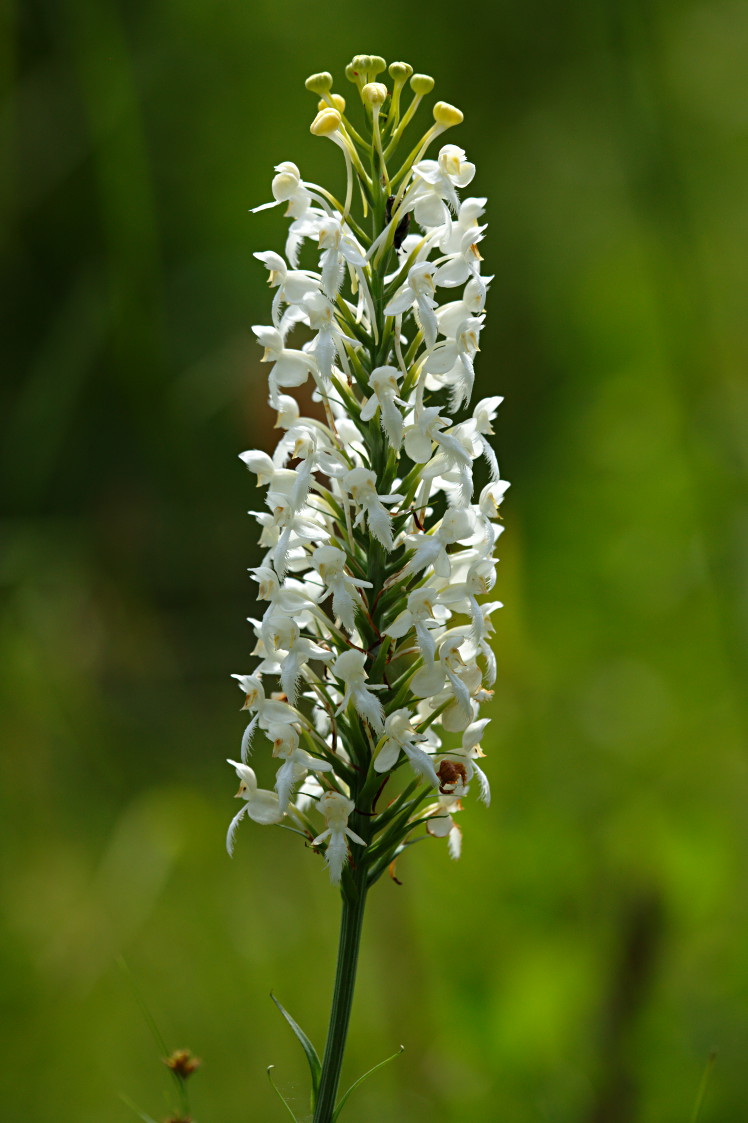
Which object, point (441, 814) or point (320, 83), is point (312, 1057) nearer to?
point (441, 814)

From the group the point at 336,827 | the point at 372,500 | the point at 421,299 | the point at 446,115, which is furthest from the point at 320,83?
the point at 336,827

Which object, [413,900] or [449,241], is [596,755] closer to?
[413,900]

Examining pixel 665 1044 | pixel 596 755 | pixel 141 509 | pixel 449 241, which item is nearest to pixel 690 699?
pixel 596 755

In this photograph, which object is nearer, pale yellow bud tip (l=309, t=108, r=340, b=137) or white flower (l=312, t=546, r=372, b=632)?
white flower (l=312, t=546, r=372, b=632)

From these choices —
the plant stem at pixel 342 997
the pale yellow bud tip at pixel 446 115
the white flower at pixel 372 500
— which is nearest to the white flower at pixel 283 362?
the white flower at pixel 372 500

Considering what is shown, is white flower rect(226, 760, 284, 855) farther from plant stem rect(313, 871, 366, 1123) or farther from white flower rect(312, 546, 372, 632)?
white flower rect(312, 546, 372, 632)

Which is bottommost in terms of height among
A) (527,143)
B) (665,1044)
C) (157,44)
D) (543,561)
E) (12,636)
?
(665,1044)

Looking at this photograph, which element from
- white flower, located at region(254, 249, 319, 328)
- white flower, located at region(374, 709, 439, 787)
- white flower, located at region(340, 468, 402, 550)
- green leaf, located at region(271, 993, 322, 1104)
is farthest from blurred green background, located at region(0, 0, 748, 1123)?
white flower, located at region(340, 468, 402, 550)

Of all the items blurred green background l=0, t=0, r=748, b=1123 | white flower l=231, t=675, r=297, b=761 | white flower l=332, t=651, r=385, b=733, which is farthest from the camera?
blurred green background l=0, t=0, r=748, b=1123
